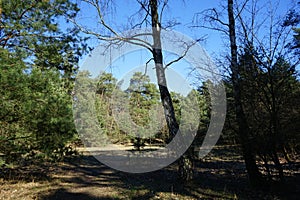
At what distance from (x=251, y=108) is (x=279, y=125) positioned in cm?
54

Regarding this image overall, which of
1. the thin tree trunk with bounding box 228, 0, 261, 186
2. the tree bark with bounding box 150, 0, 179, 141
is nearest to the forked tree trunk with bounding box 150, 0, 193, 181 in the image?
the tree bark with bounding box 150, 0, 179, 141

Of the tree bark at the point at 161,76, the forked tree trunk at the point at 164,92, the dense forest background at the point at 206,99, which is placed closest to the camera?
the dense forest background at the point at 206,99

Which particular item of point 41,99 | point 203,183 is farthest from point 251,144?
point 41,99

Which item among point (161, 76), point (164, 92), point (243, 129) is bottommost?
point (243, 129)

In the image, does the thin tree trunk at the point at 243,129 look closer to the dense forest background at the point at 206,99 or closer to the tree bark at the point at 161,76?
the dense forest background at the point at 206,99

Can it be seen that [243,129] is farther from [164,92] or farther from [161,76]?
[161,76]

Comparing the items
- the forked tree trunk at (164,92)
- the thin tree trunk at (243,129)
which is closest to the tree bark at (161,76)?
the forked tree trunk at (164,92)

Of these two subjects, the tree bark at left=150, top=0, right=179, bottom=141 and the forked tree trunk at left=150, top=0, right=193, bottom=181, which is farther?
the tree bark at left=150, top=0, right=179, bottom=141

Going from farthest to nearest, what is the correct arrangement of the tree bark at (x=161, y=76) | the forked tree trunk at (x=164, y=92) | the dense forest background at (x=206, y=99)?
the tree bark at (x=161, y=76) < the forked tree trunk at (x=164, y=92) < the dense forest background at (x=206, y=99)

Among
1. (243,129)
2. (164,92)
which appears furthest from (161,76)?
(243,129)

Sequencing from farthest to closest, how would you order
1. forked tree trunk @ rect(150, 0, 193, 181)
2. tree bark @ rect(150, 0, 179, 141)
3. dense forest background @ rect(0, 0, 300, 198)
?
1. tree bark @ rect(150, 0, 179, 141)
2. forked tree trunk @ rect(150, 0, 193, 181)
3. dense forest background @ rect(0, 0, 300, 198)

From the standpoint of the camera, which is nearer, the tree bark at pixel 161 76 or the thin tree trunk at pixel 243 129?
the thin tree trunk at pixel 243 129

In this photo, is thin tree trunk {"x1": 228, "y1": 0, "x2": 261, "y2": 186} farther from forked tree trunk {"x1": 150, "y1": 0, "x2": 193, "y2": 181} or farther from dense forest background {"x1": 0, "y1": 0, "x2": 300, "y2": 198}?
forked tree trunk {"x1": 150, "y1": 0, "x2": 193, "y2": 181}

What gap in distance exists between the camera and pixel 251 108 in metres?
3.73
